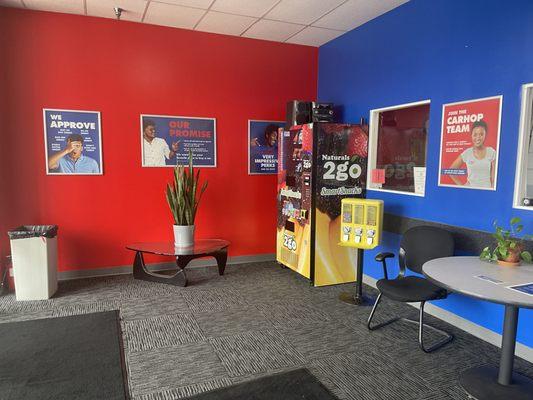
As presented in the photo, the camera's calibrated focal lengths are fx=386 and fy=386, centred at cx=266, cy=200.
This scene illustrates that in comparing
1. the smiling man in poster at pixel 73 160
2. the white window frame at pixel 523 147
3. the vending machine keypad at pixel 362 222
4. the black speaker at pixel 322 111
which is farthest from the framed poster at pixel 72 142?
the white window frame at pixel 523 147

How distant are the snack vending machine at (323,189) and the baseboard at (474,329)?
1047mm

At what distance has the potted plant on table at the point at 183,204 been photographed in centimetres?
463

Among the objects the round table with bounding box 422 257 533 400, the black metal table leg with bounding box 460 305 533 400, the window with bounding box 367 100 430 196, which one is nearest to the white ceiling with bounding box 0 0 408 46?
the window with bounding box 367 100 430 196

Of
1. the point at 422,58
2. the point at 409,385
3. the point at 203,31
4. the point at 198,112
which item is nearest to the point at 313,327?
the point at 409,385

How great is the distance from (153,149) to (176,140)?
315 mm

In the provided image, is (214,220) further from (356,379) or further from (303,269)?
(356,379)

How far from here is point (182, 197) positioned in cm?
462

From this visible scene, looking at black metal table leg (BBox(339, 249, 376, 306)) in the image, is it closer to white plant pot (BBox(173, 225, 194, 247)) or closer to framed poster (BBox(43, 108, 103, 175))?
white plant pot (BBox(173, 225, 194, 247))

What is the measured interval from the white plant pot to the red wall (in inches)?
20.4

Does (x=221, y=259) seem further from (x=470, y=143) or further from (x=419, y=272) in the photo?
(x=470, y=143)

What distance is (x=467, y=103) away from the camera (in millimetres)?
3361

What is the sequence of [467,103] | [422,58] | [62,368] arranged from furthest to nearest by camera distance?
[422,58], [467,103], [62,368]

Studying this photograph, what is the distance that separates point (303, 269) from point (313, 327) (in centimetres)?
120

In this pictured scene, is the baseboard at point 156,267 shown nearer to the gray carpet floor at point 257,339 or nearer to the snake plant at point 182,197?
the gray carpet floor at point 257,339
